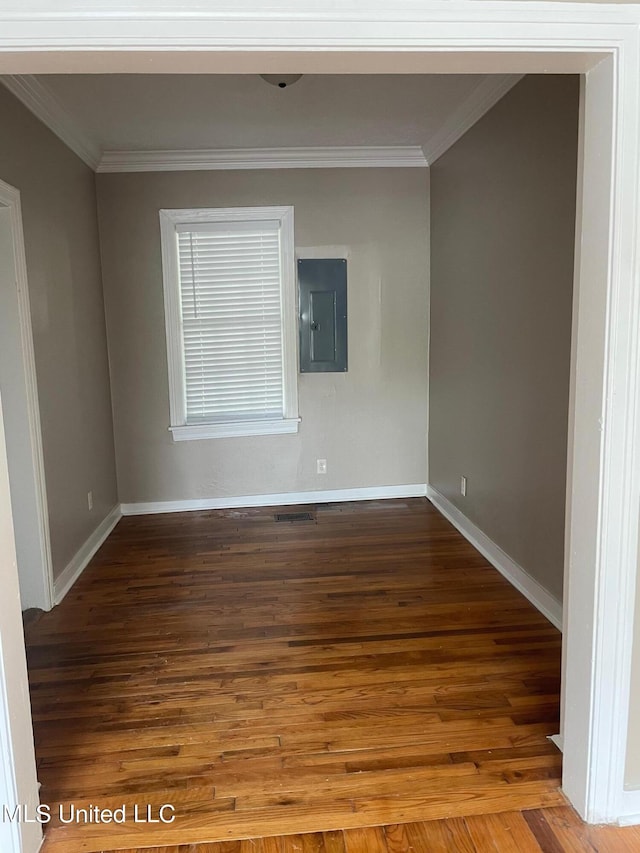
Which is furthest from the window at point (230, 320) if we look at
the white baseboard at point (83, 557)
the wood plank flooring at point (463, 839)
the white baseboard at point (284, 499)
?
the wood plank flooring at point (463, 839)

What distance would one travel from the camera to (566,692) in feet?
5.91

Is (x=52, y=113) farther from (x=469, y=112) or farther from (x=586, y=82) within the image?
(x=586, y=82)

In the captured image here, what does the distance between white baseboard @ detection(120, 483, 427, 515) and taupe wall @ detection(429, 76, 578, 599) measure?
612 millimetres

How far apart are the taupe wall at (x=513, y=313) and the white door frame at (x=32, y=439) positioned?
2483 millimetres

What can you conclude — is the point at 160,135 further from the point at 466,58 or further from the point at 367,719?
the point at 367,719

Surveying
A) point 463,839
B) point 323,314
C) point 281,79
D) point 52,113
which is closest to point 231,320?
point 323,314

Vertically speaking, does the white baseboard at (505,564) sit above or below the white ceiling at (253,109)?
below

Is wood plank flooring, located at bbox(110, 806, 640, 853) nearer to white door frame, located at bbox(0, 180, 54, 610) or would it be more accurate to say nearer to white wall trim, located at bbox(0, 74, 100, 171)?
white door frame, located at bbox(0, 180, 54, 610)

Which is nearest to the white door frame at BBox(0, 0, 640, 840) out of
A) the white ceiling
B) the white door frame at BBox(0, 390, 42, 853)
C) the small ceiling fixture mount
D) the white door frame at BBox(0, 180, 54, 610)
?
the white door frame at BBox(0, 390, 42, 853)

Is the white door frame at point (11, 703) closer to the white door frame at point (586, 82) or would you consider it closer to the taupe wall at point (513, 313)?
the white door frame at point (586, 82)

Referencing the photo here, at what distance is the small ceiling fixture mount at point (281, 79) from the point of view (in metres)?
3.08

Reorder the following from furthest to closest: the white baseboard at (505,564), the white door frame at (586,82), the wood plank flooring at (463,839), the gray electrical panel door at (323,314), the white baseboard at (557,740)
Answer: the gray electrical panel door at (323,314) → the white baseboard at (505,564) → the white baseboard at (557,740) → the wood plank flooring at (463,839) → the white door frame at (586,82)

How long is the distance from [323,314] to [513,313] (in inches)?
71.7

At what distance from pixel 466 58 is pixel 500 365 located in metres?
2.13
